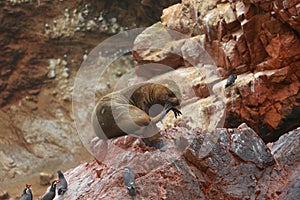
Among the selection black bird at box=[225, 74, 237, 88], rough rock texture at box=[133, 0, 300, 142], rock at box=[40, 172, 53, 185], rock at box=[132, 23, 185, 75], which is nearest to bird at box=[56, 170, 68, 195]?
black bird at box=[225, 74, 237, 88]

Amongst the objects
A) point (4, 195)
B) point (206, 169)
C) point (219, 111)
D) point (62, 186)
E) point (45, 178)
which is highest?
point (62, 186)

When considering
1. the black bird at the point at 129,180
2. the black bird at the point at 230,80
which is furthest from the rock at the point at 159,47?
the black bird at the point at 129,180

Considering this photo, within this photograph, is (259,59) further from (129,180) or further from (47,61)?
(47,61)

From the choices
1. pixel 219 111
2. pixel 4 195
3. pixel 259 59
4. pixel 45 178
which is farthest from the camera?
pixel 45 178

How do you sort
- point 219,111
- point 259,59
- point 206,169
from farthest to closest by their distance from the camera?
point 259,59 < point 219,111 < point 206,169

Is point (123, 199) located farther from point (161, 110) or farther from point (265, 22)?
point (265, 22)

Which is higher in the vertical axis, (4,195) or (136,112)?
(136,112)

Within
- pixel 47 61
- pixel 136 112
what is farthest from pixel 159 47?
pixel 136 112
